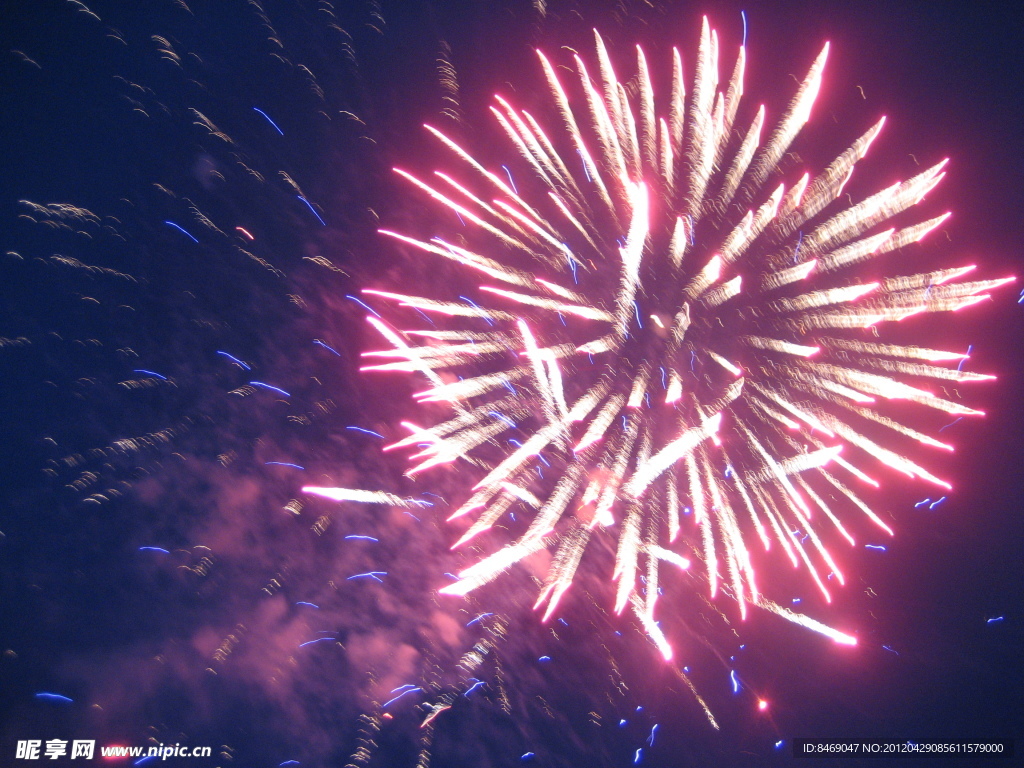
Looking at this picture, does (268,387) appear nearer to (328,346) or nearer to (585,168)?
(328,346)

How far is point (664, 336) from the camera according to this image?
3.58 m

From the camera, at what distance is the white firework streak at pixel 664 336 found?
3473mm

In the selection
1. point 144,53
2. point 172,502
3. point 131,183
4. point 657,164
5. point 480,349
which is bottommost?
point 172,502

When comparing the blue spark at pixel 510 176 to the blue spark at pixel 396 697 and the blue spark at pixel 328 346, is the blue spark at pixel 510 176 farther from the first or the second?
the blue spark at pixel 396 697

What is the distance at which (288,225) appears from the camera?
151 inches

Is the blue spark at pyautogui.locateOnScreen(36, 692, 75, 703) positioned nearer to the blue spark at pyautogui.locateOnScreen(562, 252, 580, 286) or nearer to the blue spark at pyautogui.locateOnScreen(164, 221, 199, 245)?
the blue spark at pyautogui.locateOnScreen(164, 221, 199, 245)

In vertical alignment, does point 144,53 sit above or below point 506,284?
above

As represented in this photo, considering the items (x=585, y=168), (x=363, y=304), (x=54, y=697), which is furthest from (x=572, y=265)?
(x=54, y=697)

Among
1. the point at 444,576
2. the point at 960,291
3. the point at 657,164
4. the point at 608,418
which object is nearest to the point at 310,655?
the point at 444,576

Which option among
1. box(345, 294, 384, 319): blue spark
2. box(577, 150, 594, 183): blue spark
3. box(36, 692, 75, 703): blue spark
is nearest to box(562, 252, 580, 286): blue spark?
box(577, 150, 594, 183): blue spark

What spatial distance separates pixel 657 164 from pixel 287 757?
251 inches

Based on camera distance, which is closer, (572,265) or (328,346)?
(572,265)

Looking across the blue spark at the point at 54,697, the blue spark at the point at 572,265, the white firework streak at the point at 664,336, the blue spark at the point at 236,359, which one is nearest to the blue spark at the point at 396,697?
the white firework streak at the point at 664,336

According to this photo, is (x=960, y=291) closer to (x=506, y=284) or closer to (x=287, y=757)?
A: (x=506, y=284)
